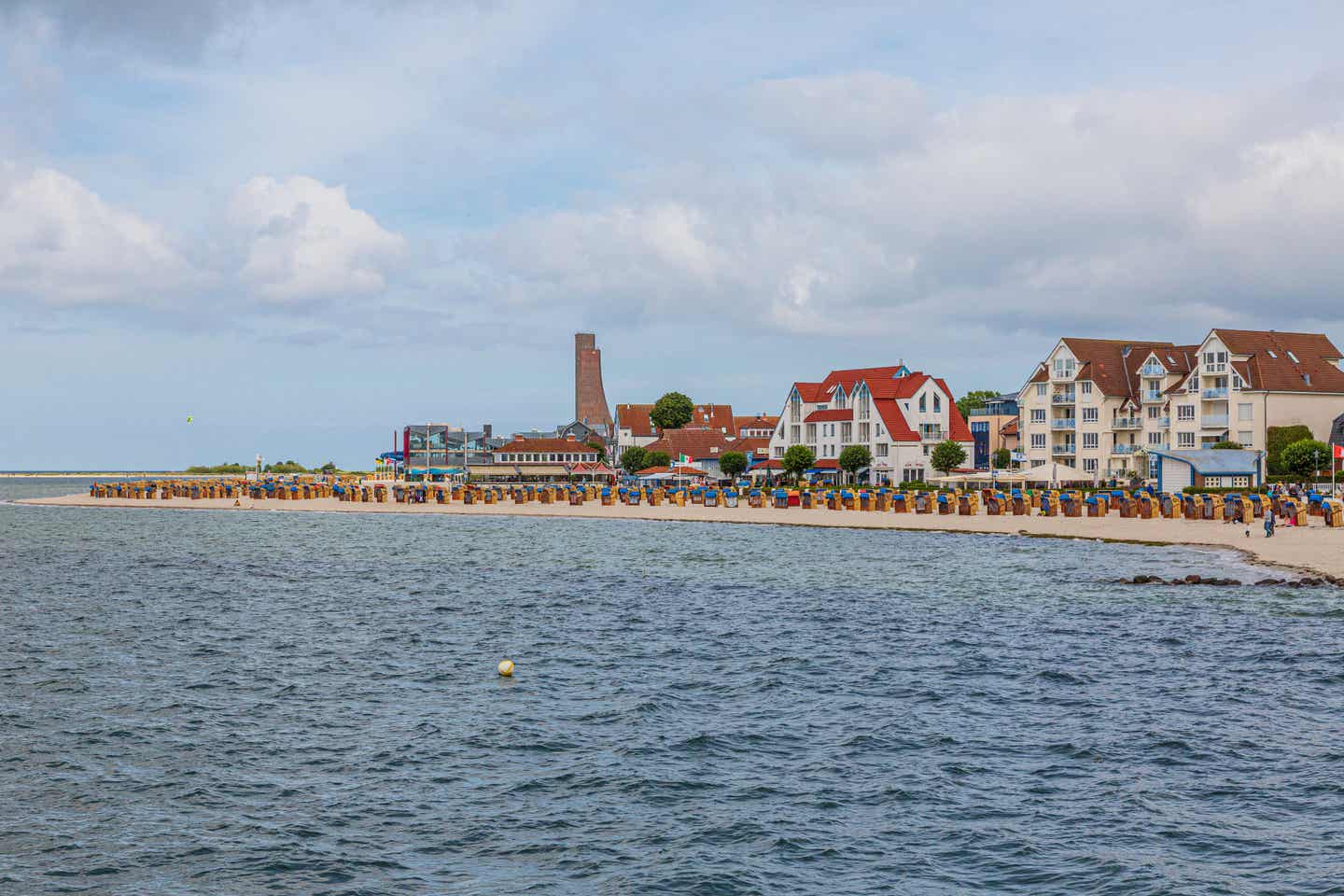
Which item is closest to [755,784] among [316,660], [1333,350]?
[316,660]

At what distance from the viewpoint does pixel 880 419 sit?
107188mm

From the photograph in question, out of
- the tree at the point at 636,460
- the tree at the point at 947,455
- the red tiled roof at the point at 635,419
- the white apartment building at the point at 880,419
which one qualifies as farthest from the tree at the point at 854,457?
the red tiled roof at the point at 635,419

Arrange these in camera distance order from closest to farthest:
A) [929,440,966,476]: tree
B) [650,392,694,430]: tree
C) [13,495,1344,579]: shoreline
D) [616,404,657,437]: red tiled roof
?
1. [13,495,1344,579]: shoreline
2. [929,440,966,476]: tree
3. [650,392,694,430]: tree
4. [616,404,657,437]: red tiled roof

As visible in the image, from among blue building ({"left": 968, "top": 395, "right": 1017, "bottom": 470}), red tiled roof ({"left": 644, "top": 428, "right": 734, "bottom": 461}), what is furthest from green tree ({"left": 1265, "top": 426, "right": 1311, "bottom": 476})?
red tiled roof ({"left": 644, "top": 428, "right": 734, "bottom": 461})

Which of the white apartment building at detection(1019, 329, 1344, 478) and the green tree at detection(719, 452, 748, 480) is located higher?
the white apartment building at detection(1019, 329, 1344, 478)

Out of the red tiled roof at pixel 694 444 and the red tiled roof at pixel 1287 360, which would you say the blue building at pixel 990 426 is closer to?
the red tiled roof at pixel 694 444

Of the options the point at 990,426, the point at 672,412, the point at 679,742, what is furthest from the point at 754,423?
the point at 679,742

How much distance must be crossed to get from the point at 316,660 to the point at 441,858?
12.3 metres

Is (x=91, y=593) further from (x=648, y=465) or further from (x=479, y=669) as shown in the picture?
(x=648, y=465)

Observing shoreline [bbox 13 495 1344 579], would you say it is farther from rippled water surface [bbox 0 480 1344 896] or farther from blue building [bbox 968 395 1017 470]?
blue building [bbox 968 395 1017 470]

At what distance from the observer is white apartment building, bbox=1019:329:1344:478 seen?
90.5 metres

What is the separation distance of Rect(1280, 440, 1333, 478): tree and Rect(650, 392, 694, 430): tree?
289ft

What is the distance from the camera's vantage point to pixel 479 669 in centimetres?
2259

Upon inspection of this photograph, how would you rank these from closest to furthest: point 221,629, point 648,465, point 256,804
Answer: point 256,804 → point 221,629 → point 648,465
